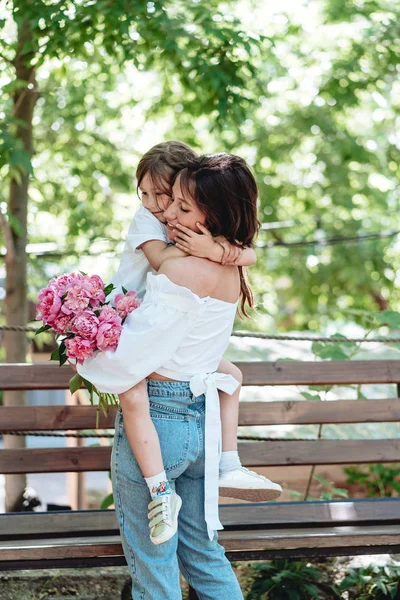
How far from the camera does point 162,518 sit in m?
2.21

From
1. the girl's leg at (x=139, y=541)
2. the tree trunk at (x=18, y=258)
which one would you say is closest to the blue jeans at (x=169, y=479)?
the girl's leg at (x=139, y=541)

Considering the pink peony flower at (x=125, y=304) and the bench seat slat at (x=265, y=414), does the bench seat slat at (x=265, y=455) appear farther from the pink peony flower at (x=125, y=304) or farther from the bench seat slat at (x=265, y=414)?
the pink peony flower at (x=125, y=304)

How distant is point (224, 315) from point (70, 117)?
15.5ft

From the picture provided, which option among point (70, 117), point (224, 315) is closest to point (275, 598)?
point (224, 315)

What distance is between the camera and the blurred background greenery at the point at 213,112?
4.61 meters

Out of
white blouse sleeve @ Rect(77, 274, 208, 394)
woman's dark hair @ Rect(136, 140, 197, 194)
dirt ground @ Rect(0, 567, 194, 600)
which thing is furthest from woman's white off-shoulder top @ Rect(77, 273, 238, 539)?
dirt ground @ Rect(0, 567, 194, 600)

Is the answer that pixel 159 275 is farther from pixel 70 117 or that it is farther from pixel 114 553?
pixel 70 117

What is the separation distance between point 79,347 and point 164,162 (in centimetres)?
73

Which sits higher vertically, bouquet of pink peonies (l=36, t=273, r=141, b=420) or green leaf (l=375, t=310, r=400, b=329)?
bouquet of pink peonies (l=36, t=273, r=141, b=420)

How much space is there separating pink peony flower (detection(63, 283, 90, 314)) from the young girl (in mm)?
188

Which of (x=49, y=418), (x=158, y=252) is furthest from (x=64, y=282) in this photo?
(x=49, y=418)

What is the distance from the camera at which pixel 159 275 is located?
2.28 meters

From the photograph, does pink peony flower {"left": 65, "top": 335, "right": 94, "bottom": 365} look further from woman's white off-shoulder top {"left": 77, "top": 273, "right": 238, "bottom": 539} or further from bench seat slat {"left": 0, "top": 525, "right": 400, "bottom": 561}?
bench seat slat {"left": 0, "top": 525, "right": 400, "bottom": 561}

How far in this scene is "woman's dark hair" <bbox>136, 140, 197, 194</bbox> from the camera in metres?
2.59
